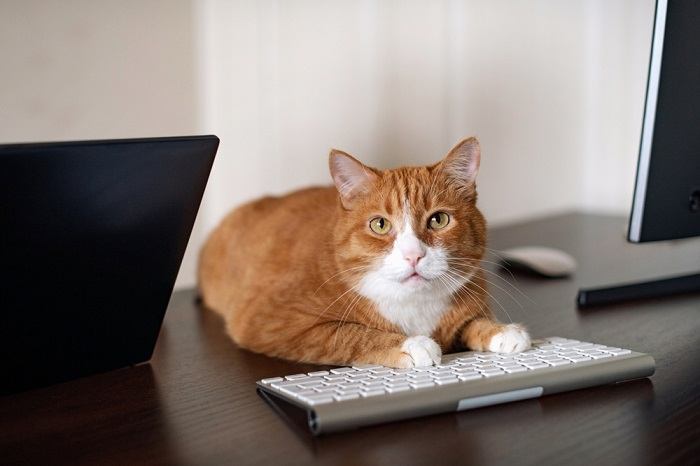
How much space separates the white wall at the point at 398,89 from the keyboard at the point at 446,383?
1.86m

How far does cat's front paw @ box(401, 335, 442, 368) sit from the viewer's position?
121cm

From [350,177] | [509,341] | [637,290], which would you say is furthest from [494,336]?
[637,290]

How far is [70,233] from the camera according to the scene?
1073 millimetres

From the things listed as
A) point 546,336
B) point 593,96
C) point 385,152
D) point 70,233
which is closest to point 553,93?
point 593,96

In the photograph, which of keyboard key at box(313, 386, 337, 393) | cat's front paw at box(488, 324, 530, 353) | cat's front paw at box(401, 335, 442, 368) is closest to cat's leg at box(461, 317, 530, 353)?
cat's front paw at box(488, 324, 530, 353)

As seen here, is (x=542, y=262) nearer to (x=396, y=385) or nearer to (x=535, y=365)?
(x=535, y=365)

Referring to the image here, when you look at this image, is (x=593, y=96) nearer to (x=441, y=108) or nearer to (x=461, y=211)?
(x=441, y=108)

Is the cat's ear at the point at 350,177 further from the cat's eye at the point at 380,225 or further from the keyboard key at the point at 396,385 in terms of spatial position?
the keyboard key at the point at 396,385

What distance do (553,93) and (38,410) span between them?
2.39m

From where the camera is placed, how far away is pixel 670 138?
1.60 metres

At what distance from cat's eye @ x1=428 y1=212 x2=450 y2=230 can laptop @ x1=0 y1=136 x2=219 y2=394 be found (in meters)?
Answer: 0.38

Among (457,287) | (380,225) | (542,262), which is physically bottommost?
(542,262)

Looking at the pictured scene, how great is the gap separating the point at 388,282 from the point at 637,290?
2.22 feet

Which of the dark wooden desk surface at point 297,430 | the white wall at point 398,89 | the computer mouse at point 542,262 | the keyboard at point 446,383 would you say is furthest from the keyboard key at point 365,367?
the white wall at point 398,89
